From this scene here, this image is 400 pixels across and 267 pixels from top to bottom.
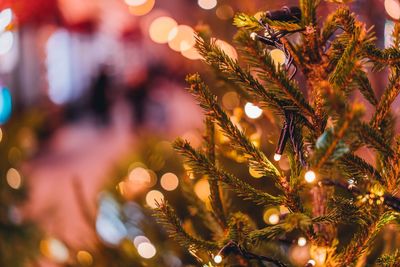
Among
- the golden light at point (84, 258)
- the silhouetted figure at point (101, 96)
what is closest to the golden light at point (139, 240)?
the golden light at point (84, 258)

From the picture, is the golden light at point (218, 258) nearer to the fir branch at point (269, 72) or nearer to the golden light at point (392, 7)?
the fir branch at point (269, 72)

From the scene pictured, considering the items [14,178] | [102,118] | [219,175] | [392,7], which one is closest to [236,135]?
[219,175]

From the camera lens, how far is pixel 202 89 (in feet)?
2.40

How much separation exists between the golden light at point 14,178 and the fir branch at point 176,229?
1.76 m

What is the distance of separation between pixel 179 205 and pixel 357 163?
1157 millimetres

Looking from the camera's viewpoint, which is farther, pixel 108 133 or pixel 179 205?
pixel 108 133

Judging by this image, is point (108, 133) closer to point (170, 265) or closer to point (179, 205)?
point (179, 205)

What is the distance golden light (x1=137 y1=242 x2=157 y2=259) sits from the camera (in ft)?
4.28

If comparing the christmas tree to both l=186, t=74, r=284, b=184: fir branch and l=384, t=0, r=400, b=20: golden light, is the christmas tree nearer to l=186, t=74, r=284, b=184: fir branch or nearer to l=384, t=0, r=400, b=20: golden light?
l=186, t=74, r=284, b=184: fir branch

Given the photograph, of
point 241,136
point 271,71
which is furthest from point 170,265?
point 271,71

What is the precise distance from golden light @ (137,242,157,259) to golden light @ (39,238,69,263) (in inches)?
12.3

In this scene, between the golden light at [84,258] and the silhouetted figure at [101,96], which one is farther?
the silhouetted figure at [101,96]

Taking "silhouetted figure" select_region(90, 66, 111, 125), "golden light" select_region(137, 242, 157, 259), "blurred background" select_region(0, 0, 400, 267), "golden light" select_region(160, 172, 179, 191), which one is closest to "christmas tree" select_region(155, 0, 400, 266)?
"blurred background" select_region(0, 0, 400, 267)

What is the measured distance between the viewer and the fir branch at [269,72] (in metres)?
0.65
